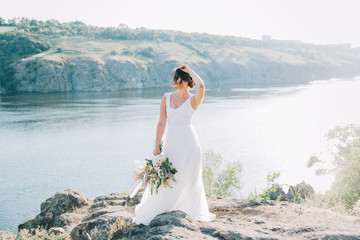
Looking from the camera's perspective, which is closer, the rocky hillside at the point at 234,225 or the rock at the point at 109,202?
the rocky hillside at the point at 234,225

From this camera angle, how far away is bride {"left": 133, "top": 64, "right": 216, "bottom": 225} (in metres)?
6.21

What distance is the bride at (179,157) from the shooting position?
621cm

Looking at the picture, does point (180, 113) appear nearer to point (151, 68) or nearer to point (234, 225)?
point (234, 225)

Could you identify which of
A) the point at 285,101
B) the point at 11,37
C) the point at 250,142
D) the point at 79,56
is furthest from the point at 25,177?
the point at 11,37

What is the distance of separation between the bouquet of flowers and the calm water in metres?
9.55

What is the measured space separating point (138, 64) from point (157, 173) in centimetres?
13656

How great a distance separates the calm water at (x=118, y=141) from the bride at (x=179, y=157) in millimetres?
9190

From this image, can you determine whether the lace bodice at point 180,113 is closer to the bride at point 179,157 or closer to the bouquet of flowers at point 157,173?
the bride at point 179,157

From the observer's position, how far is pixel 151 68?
14238 centimetres

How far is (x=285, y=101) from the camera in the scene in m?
91.5

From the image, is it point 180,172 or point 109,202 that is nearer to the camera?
point 180,172

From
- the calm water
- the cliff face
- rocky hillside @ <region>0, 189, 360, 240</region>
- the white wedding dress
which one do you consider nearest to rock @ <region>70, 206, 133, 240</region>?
rocky hillside @ <region>0, 189, 360, 240</region>

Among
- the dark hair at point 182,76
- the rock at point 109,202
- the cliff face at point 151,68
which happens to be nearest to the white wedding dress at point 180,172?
the dark hair at point 182,76

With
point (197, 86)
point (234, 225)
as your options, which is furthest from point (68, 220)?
point (197, 86)
